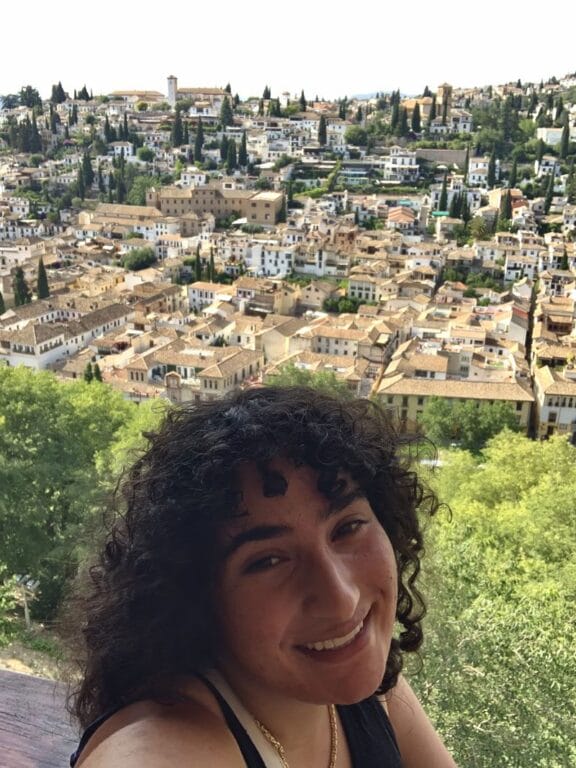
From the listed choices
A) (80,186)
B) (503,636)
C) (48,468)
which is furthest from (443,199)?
(503,636)

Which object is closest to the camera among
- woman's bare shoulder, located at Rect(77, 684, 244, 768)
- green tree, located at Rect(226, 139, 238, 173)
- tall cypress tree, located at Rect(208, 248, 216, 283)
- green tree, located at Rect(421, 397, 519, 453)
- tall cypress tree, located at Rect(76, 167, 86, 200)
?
woman's bare shoulder, located at Rect(77, 684, 244, 768)

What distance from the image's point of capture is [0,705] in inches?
61.1

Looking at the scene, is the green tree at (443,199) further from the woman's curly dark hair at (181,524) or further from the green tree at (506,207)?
the woman's curly dark hair at (181,524)

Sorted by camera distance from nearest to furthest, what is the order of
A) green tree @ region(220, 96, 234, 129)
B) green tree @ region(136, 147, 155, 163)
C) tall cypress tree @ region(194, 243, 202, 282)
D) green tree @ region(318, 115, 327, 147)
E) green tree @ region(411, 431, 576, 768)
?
1. green tree @ region(411, 431, 576, 768)
2. tall cypress tree @ region(194, 243, 202, 282)
3. green tree @ region(136, 147, 155, 163)
4. green tree @ region(318, 115, 327, 147)
5. green tree @ region(220, 96, 234, 129)

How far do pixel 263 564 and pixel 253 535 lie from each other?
46 mm

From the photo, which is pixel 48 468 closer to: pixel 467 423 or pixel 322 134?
pixel 467 423

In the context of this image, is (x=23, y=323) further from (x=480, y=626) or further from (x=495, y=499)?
(x=480, y=626)

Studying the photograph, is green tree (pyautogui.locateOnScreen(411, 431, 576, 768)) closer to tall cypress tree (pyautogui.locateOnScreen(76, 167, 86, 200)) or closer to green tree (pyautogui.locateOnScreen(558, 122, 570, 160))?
tall cypress tree (pyautogui.locateOnScreen(76, 167, 86, 200))

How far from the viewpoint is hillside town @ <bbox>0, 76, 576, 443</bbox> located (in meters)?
19.9

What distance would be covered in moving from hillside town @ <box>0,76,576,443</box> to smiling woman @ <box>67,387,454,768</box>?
273 centimetres

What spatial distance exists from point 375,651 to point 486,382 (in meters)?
17.8

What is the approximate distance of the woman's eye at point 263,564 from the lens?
1.01 metres

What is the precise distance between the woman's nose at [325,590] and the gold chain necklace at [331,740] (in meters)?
0.21

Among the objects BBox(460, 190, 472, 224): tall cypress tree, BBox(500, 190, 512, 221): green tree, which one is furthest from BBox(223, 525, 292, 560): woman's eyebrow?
BBox(500, 190, 512, 221): green tree
